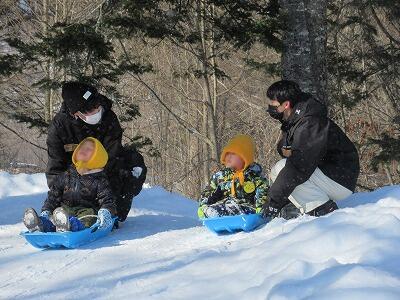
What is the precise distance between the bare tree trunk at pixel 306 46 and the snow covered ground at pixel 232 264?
1.80 metres

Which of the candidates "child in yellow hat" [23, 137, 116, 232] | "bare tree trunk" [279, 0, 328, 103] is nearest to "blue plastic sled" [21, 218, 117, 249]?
"child in yellow hat" [23, 137, 116, 232]

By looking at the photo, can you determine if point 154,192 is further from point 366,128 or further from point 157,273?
point 366,128

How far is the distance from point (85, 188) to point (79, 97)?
768 mm

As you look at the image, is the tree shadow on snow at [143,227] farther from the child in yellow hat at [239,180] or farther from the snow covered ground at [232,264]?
the child in yellow hat at [239,180]

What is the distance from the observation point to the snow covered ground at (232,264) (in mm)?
2166

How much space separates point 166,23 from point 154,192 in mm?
2366

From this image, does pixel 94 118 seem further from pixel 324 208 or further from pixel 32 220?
pixel 324 208

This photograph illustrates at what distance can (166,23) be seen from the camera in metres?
7.46

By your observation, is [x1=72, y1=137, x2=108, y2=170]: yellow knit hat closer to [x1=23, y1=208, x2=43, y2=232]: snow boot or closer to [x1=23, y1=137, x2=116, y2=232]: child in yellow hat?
[x1=23, y1=137, x2=116, y2=232]: child in yellow hat

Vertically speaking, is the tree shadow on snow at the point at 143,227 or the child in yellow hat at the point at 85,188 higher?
the child in yellow hat at the point at 85,188

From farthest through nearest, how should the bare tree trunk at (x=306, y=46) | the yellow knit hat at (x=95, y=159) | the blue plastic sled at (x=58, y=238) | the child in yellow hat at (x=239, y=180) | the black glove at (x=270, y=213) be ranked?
the bare tree trunk at (x=306, y=46), the child in yellow hat at (x=239, y=180), the yellow knit hat at (x=95, y=159), the black glove at (x=270, y=213), the blue plastic sled at (x=58, y=238)

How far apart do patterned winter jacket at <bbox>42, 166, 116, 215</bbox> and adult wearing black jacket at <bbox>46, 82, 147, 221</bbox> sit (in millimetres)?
116

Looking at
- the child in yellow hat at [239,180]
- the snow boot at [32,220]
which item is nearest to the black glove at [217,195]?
the child in yellow hat at [239,180]

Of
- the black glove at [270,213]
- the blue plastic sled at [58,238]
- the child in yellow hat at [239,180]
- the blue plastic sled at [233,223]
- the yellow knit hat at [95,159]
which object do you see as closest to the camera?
the blue plastic sled at [58,238]
